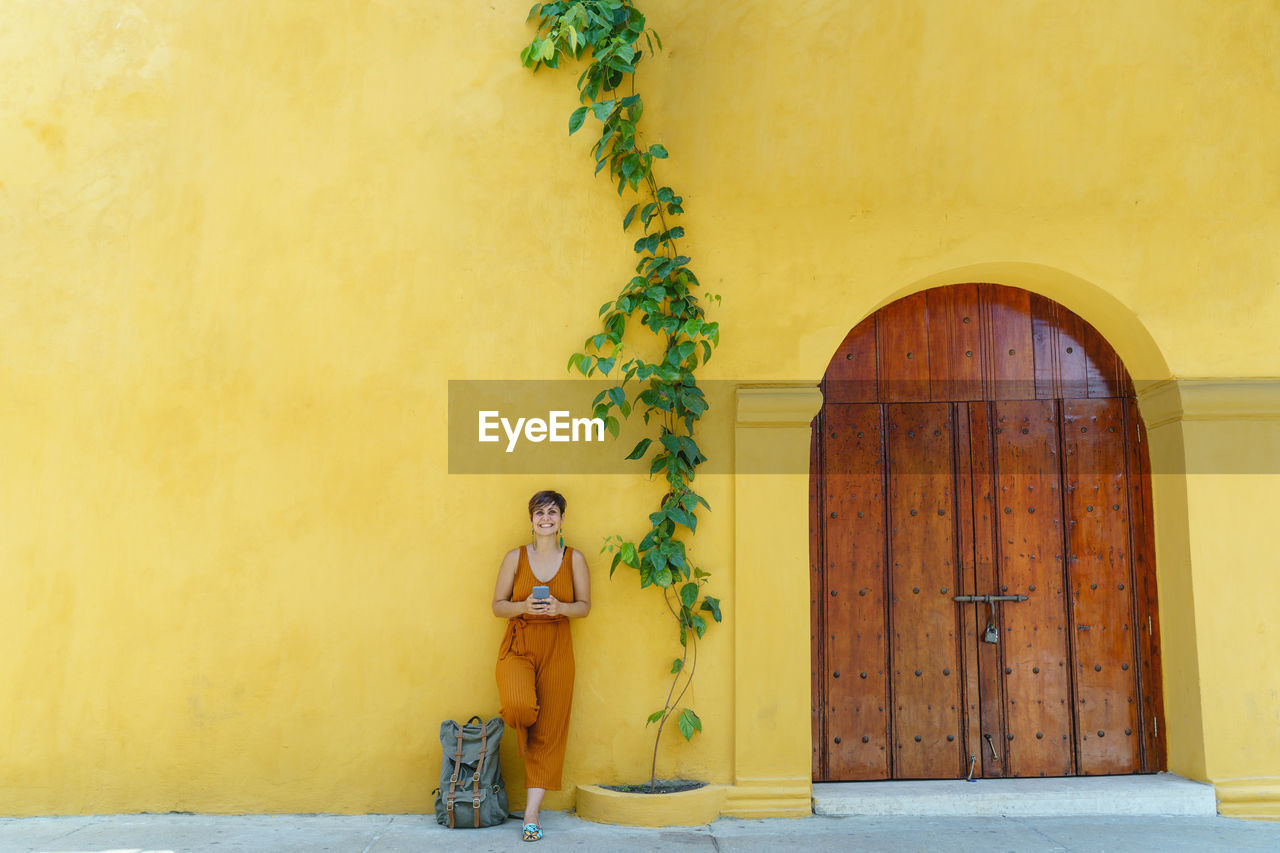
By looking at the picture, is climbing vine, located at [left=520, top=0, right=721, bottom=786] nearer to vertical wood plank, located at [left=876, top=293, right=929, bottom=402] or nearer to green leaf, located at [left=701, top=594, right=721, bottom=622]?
green leaf, located at [left=701, top=594, right=721, bottom=622]

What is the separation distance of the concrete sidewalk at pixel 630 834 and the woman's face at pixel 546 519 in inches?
52.5

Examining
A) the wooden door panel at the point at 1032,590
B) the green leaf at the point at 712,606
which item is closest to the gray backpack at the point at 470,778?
the green leaf at the point at 712,606

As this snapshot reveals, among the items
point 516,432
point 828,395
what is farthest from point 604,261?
point 828,395

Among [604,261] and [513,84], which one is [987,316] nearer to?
[604,261]

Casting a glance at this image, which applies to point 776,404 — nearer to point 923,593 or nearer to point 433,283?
point 923,593

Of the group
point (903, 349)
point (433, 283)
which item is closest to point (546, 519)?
point (433, 283)

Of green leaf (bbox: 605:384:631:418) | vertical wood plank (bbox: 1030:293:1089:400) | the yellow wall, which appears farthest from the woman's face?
vertical wood plank (bbox: 1030:293:1089:400)

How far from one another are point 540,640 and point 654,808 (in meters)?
0.91

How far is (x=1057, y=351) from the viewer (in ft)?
16.0

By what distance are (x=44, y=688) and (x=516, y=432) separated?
2580mm

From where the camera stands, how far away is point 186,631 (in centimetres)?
443

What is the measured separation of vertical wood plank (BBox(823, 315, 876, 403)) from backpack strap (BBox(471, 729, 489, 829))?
95.3 inches

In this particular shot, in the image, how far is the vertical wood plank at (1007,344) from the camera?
485 cm

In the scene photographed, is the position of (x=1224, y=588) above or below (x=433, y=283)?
below
